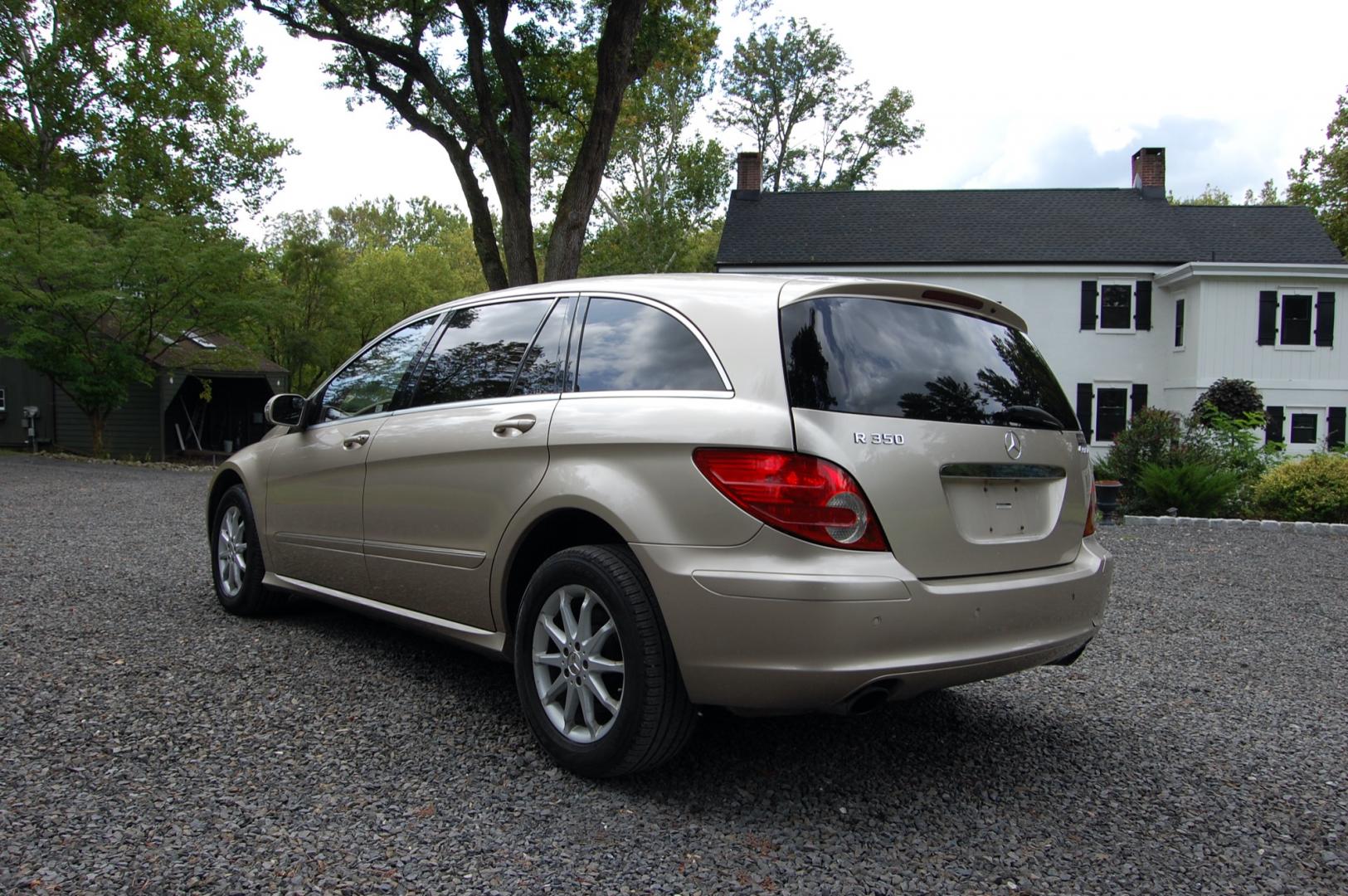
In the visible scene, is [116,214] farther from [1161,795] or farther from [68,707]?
[1161,795]

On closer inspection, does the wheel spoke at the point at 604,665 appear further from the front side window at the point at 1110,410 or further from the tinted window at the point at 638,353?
the front side window at the point at 1110,410

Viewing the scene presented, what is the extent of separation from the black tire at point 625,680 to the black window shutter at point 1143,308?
26665 mm

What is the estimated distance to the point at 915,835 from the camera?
2893 millimetres

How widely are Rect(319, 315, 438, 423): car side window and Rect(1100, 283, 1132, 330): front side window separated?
82.9 feet

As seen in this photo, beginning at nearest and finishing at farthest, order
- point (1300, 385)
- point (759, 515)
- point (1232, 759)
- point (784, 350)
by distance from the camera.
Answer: point (759, 515) → point (784, 350) → point (1232, 759) → point (1300, 385)

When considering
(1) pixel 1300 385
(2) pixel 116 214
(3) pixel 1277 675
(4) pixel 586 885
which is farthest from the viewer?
(1) pixel 1300 385

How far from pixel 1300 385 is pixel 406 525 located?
26.7 m

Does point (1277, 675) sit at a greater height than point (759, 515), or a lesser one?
lesser

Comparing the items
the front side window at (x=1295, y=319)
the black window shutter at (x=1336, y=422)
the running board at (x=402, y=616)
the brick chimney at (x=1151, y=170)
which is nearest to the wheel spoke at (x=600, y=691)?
the running board at (x=402, y=616)

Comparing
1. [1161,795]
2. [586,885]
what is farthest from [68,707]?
[1161,795]

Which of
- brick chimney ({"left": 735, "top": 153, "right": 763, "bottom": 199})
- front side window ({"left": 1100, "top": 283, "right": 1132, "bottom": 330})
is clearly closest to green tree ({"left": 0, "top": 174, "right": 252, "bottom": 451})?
brick chimney ({"left": 735, "top": 153, "right": 763, "bottom": 199})

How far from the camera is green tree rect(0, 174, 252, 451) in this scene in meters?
18.8

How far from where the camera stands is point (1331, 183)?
37.3 meters

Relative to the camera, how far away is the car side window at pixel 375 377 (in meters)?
4.53
